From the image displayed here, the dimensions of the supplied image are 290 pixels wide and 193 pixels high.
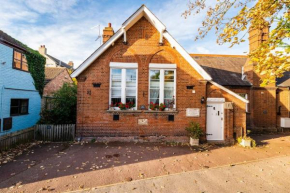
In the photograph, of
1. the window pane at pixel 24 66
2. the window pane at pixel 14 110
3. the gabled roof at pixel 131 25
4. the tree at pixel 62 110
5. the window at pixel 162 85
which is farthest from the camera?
the window pane at pixel 24 66

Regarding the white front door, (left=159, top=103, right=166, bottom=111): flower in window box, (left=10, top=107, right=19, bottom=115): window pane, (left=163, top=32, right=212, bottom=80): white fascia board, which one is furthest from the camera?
(left=10, top=107, right=19, bottom=115): window pane

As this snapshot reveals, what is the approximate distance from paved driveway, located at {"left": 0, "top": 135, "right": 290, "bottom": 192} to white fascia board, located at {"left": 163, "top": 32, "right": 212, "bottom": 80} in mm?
4207

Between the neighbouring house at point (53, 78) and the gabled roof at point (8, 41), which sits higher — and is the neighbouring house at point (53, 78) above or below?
below

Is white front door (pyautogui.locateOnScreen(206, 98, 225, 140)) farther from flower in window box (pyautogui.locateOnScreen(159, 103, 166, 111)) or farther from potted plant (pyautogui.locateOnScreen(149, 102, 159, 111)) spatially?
potted plant (pyautogui.locateOnScreen(149, 102, 159, 111))

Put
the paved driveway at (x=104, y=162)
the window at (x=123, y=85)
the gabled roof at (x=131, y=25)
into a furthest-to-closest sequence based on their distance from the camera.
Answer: the window at (x=123, y=85), the gabled roof at (x=131, y=25), the paved driveway at (x=104, y=162)

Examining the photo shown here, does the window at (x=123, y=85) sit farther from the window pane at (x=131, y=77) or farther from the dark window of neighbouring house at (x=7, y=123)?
the dark window of neighbouring house at (x=7, y=123)

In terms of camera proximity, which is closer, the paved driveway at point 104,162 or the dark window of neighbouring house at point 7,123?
the paved driveway at point 104,162

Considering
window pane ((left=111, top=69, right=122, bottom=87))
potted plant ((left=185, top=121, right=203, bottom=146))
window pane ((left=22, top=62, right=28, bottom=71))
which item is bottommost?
potted plant ((left=185, top=121, right=203, bottom=146))

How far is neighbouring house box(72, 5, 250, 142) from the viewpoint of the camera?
8.30 meters

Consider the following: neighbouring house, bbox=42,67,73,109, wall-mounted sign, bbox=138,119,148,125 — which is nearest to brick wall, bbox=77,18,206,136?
wall-mounted sign, bbox=138,119,148,125

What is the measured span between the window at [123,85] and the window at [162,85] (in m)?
1.06

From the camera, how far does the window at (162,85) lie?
8625 mm

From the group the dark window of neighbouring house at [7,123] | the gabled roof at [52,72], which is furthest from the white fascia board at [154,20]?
the gabled roof at [52,72]

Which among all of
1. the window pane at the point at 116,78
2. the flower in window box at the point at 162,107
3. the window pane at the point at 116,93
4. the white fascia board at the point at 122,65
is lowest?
the flower in window box at the point at 162,107
